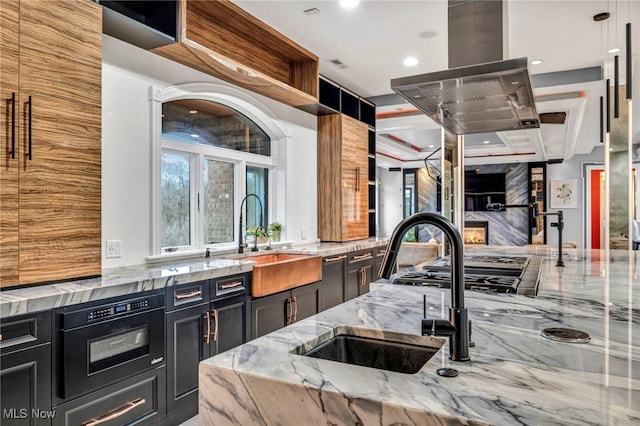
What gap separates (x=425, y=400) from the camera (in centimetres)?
81

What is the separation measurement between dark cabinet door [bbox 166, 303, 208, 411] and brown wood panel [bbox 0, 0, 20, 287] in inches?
33.3

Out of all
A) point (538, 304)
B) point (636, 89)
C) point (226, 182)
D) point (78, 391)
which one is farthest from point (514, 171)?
point (78, 391)

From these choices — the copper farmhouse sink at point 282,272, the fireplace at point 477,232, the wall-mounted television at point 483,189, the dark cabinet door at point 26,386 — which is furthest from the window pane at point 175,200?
the wall-mounted television at point 483,189

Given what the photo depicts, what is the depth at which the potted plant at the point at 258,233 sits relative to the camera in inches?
157

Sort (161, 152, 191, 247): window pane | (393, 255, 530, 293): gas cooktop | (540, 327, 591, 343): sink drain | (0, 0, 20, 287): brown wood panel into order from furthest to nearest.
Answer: (161, 152, 191, 247): window pane → (393, 255, 530, 293): gas cooktop → (0, 0, 20, 287): brown wood panel → (540, 327, 591, 343): sink drain

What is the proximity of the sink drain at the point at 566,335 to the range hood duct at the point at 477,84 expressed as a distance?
1146mm

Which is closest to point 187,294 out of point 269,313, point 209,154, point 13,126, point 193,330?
point 193,330

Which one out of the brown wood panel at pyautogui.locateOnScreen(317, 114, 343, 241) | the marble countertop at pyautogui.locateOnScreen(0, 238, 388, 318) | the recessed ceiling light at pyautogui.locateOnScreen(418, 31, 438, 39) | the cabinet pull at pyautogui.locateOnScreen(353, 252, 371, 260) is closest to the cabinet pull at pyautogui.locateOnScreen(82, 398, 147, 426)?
the marble countertop at pyautogui.locateOnScreen(0, 238, 388, 318)

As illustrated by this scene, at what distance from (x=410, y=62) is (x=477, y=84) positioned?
2.46m

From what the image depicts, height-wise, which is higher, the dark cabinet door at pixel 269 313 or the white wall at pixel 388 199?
the white wall at pixel 388 199

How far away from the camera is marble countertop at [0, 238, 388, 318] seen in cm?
179

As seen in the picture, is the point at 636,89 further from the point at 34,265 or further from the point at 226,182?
the point at 34,265

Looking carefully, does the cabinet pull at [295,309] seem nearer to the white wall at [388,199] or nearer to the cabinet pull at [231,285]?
the cabinet pull at [231,285]

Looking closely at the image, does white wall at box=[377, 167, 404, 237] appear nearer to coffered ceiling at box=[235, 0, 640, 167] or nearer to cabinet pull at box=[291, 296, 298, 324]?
coffered ceiling at box=[235, 0, 640, 167]
